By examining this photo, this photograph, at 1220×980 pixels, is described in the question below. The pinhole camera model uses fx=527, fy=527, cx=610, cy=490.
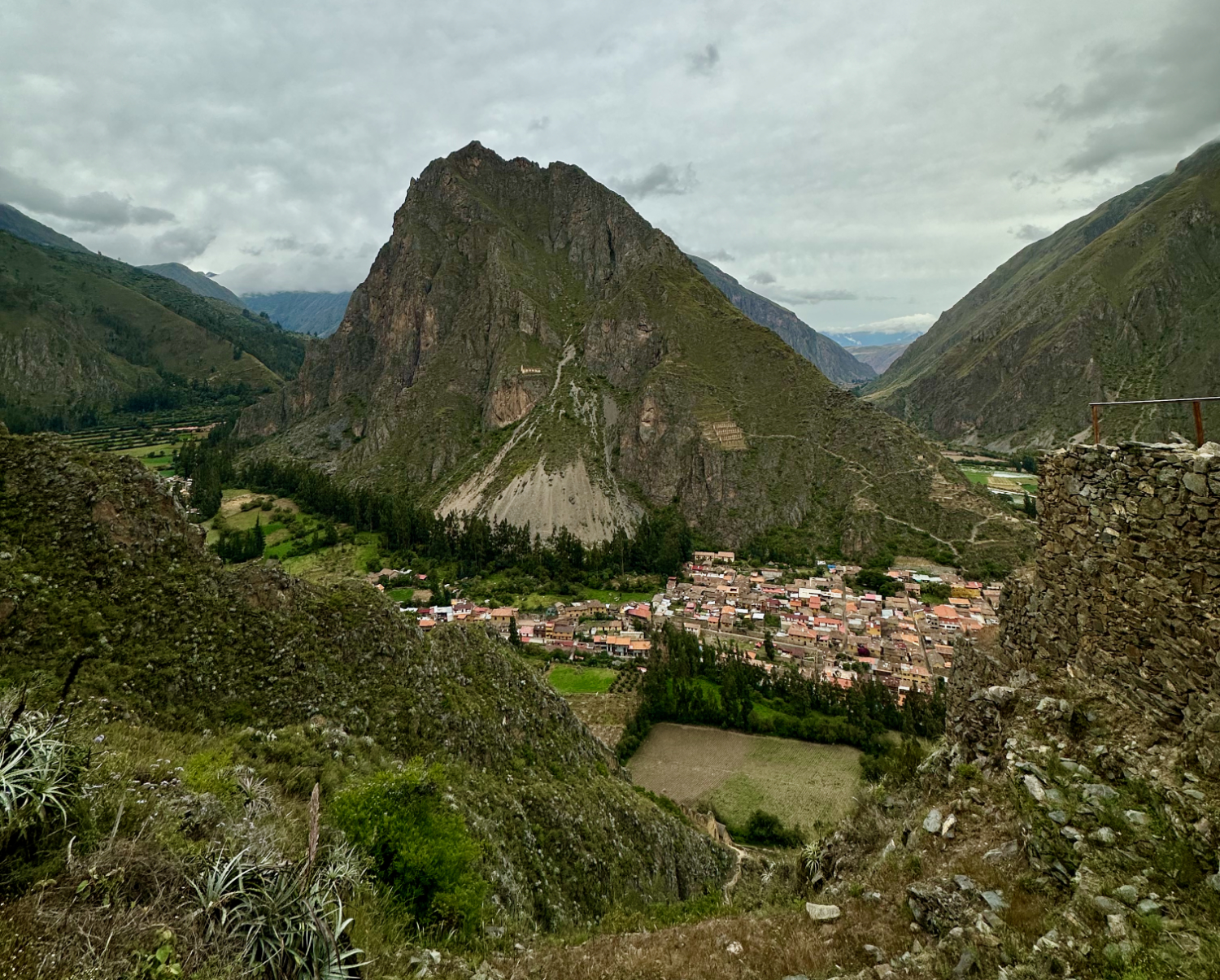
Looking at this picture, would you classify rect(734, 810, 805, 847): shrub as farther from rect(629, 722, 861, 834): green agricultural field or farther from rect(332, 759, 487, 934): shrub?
rect(332, 759, 487, 934): shrub

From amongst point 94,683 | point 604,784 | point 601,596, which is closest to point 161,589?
point 94,683

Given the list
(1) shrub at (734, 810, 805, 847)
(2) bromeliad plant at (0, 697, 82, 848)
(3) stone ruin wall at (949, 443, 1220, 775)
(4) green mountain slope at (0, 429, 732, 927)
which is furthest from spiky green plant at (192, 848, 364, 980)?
(1) shrub at (734, 810, 805, 847)

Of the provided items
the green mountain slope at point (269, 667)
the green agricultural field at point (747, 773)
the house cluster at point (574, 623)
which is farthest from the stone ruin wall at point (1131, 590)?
the house cluster at point (574, 623)

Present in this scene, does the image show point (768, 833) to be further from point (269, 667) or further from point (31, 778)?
point (31, 778)

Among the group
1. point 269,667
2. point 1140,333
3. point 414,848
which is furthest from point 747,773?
point 1140,333

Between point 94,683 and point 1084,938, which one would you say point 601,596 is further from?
point 1084,938

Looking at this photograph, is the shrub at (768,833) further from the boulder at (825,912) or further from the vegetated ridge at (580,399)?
the vegetated ridge at (580,399)
